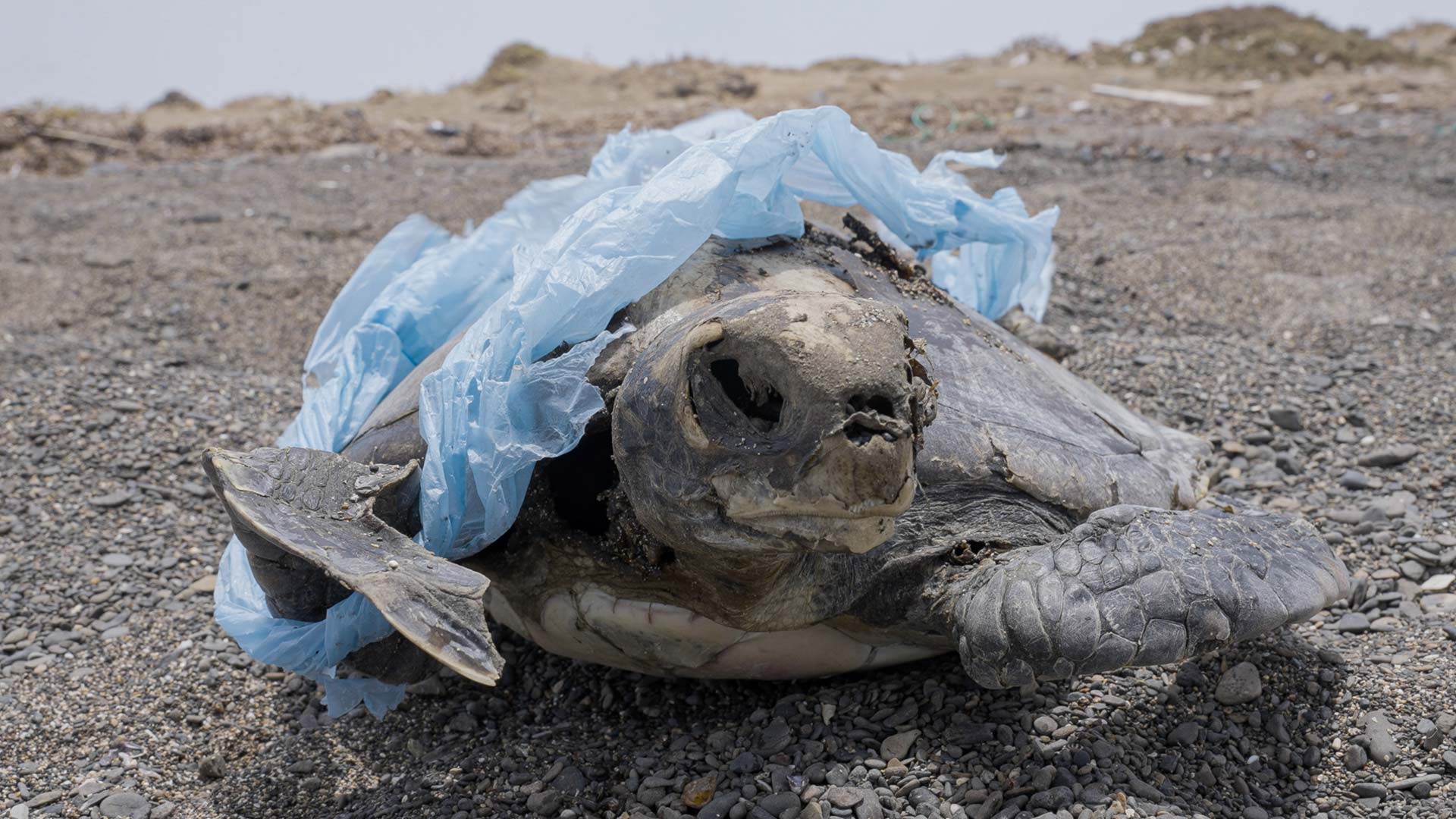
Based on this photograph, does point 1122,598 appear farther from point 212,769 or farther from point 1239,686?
point 212,769

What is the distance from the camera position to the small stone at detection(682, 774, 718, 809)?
2.20m

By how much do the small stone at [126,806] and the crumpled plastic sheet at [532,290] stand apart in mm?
367

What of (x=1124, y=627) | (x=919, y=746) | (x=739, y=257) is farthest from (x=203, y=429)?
(x=1124, y=627)

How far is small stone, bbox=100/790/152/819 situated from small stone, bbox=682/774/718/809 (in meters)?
1.10

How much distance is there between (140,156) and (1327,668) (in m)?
10.6

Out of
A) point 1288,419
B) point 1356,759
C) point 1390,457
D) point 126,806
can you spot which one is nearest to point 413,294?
point 126,806

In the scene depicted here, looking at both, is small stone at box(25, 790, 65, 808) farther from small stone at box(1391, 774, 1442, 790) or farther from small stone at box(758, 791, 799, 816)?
small stone at box(1391, 774, 1442, 790)

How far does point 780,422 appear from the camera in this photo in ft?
5.90

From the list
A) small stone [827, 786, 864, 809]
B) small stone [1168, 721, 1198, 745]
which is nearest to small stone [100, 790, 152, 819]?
small stone [827, 786, 864, 809]

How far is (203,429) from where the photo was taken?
395 cm

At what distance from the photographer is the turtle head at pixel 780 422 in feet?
5.75

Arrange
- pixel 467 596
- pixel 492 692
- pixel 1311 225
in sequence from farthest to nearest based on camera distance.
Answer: pixel 1311 225 → pixel 492 692 → pixel 467 596

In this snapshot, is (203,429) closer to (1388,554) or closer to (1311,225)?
(1388,554)

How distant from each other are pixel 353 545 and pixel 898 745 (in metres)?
1.12
